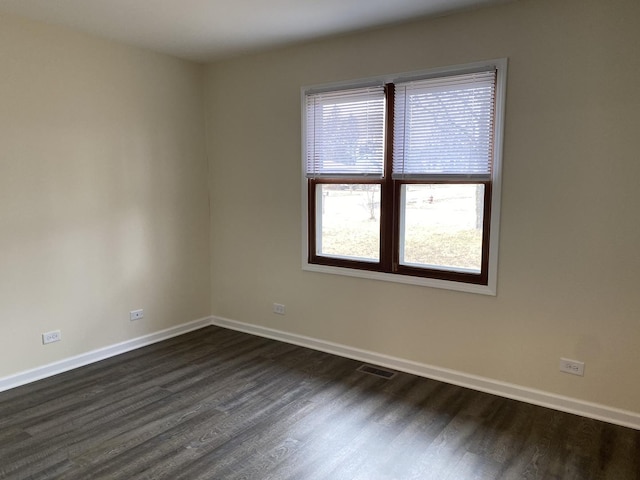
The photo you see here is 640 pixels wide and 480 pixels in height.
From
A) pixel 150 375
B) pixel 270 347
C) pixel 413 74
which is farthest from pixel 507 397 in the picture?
pixel 150 375

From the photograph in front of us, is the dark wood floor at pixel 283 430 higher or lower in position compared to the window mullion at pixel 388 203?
lower

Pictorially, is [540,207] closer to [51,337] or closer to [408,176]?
[408,176]

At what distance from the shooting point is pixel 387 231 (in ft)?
12.2

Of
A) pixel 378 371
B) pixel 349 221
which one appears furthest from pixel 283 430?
pixel 349 221

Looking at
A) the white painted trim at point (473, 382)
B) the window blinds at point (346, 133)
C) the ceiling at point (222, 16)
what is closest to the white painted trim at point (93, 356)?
the white painted trim at point (473, 382)

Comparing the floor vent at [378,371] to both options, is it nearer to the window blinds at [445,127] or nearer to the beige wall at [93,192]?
the window blinds at [445,127]

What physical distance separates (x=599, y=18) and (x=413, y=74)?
3.94ft

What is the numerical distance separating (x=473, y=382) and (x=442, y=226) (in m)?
1.19

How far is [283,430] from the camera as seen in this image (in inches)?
111

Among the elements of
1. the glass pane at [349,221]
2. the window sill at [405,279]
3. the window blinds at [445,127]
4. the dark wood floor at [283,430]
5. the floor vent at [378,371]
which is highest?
the window blinds at [445,127]

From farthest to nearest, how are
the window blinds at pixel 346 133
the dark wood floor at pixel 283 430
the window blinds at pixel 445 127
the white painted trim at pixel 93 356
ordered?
the window blinds at pixel 346 133, the white painted trim at pixel 93 356, the window blinds at pixel 445 127, the dark wood floor at pixel 283 430

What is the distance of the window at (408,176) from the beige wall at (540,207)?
4.4 inches

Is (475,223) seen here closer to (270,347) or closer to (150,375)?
(270,347)

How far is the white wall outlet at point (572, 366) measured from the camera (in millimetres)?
2998
